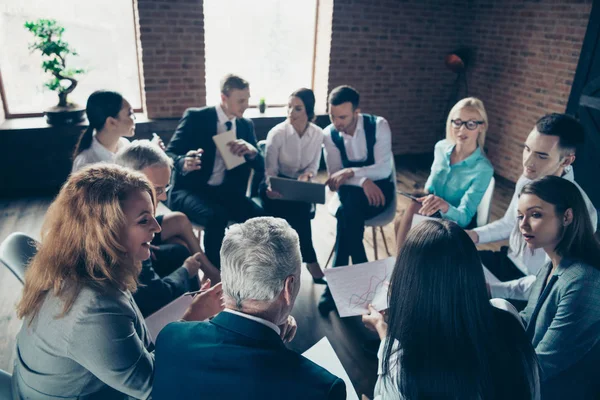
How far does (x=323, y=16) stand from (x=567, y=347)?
4571 mm

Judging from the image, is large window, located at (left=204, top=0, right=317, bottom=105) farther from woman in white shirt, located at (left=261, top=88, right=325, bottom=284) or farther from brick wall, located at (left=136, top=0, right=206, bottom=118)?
woman in white shirt, located at (left=261, top=88, right=325, bottom=284)

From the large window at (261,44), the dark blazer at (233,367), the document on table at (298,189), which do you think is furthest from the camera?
the large window at (261,44)

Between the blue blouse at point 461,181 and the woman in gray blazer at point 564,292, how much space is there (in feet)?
2.75

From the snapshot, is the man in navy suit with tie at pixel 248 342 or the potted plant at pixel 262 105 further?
the potted plant at pixel 262 105

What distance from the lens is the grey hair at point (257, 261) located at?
111 centimetres

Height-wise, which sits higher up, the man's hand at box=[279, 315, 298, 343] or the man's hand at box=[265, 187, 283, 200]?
the man's hand at box=[279, 315, 298, 343]

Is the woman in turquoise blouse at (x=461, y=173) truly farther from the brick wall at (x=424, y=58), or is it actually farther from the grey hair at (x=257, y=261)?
the brick wall at (x=424, y=58)

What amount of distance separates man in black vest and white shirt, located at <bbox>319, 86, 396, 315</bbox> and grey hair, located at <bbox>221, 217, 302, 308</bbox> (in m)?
1.74

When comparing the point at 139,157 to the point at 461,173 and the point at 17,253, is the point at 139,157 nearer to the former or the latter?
the point at 17,253

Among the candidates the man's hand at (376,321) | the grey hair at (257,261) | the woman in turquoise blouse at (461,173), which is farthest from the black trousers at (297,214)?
the grey hair at (257,261)

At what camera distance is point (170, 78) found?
456 cm

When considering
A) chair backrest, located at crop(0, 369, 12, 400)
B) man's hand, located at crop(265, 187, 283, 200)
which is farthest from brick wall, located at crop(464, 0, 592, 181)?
chair backrest, located at crop(0, 369, 12, 400)

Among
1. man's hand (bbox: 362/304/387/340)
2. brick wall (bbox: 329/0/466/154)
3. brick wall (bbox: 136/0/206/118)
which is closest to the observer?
man's hand (bbox: 362/304/387/340)

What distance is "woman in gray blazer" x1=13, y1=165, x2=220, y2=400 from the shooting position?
3.96 feet
